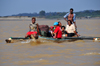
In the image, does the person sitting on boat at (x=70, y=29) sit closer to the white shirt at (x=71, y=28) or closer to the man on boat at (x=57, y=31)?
the white shirt at (x=71, y=28)

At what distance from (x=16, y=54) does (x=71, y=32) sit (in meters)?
4.81

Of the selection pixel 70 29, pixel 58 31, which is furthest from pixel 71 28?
pixel 58 31

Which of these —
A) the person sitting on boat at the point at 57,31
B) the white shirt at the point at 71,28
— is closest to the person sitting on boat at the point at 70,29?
the white shirt at the point at 71,28

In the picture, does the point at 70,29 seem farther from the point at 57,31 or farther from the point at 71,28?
the point at 57,31

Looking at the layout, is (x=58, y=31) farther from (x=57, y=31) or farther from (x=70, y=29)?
(x=70, y=29)

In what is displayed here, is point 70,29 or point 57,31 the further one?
point 70,29

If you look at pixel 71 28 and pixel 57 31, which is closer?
pixel 57 31

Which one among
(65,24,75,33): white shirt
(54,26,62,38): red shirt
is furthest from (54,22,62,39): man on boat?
(65,24,75,33): white shirt

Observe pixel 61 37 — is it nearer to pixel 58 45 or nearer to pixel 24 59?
pixel 58 45

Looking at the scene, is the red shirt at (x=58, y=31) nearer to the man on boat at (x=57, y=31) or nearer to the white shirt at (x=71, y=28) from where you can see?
the man on boat at (x=57, y=31)

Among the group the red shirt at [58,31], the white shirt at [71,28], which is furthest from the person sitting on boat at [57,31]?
the white shirt at [71,28]

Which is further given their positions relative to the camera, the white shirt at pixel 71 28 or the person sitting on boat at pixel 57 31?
the white shirt at pixel 71 28

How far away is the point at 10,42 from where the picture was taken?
45.4 feet

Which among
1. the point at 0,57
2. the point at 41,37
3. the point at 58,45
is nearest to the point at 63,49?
the point at 58,45
